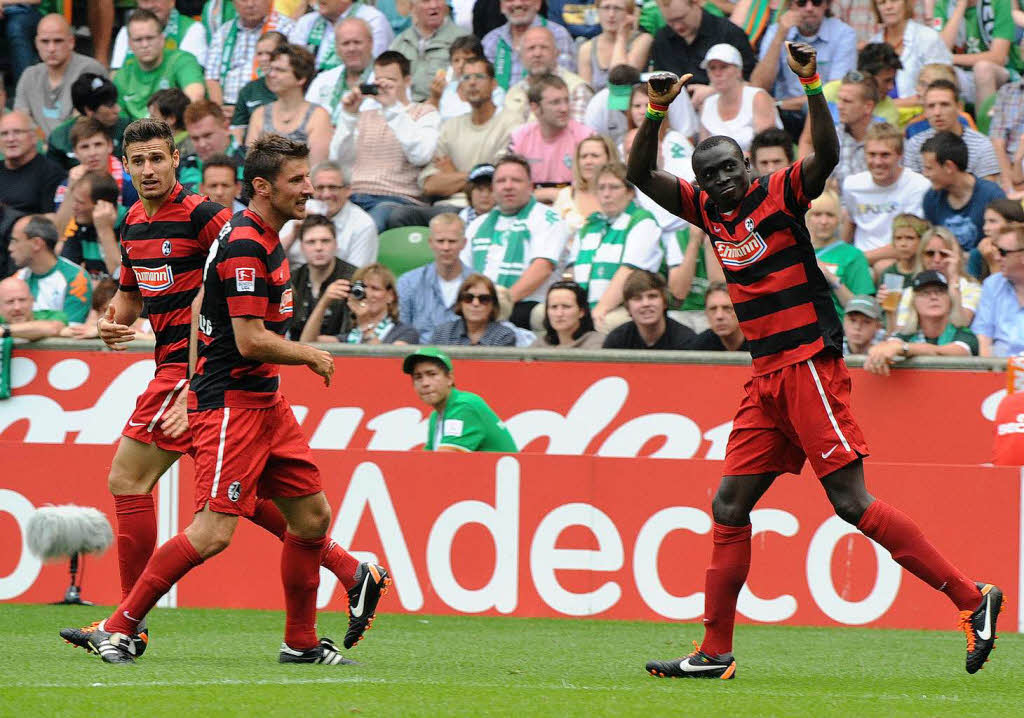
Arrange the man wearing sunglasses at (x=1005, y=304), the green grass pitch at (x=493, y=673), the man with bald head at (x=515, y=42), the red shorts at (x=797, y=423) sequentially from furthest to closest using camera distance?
the man with bald head at (x=515, y=42), the man wearing sunglasses at (x=1005, y=304), the red shorts at (x=797, y=423), the green grass pitch at (x=493, y=673)

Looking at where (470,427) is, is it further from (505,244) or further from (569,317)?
(505,244)

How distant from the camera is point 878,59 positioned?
12719 millimetres

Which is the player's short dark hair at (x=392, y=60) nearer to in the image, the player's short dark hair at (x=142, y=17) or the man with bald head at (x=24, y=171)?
the player's short dark hair at (x=142, y=17)

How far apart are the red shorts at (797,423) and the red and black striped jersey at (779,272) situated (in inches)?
2.9

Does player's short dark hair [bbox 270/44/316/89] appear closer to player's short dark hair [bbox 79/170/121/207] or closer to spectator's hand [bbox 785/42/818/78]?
player's short dark hair [bbox 79/170/121/207]

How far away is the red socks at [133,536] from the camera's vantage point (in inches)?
282

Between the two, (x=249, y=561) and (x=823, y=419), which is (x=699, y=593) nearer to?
(x=249, y=561)

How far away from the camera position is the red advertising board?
9203 millimetres

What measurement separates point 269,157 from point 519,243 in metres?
5.68

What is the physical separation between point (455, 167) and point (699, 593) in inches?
202

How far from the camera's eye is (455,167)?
13242 mm

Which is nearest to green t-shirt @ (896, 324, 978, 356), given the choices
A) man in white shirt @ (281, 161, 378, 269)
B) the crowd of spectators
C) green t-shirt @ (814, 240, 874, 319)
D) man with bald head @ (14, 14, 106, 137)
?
the crowd of spectators

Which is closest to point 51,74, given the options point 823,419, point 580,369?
point 580,369

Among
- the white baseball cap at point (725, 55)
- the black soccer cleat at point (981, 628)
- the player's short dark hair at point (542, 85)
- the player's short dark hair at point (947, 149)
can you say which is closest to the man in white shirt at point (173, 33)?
the player's short dark hair at point (542, 85)
